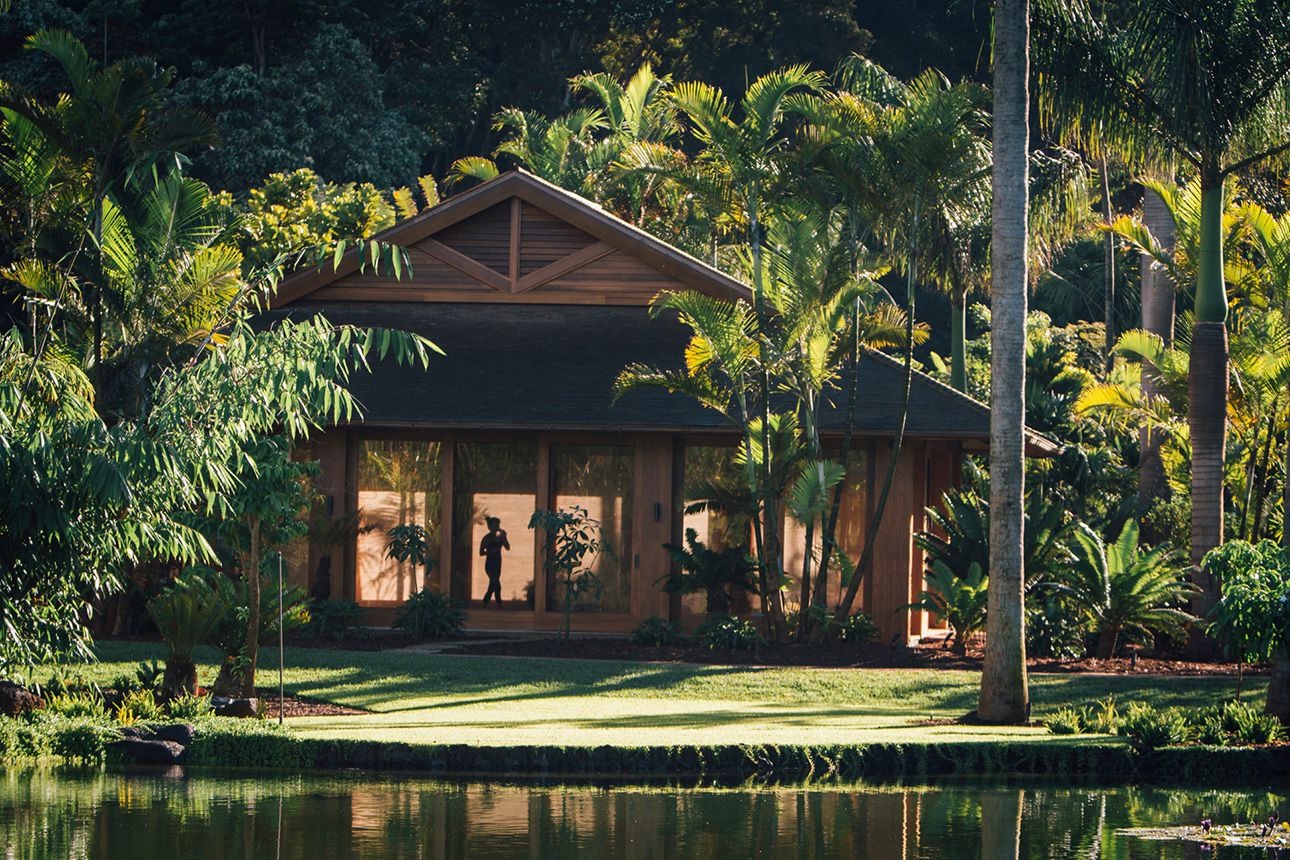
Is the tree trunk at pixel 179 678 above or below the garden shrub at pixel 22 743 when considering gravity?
above

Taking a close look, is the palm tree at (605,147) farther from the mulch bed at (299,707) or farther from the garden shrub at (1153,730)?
the garden shrub at (1153,730)

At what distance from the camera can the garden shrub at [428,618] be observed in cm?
2256

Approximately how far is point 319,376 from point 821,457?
8.39 meters

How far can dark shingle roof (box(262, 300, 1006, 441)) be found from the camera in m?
22.6

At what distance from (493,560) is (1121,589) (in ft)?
27.1

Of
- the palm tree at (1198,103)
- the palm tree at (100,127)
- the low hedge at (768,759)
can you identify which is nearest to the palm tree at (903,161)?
the palm tree at (1198,103)

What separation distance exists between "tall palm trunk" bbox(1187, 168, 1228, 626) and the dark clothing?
9032 millimetres

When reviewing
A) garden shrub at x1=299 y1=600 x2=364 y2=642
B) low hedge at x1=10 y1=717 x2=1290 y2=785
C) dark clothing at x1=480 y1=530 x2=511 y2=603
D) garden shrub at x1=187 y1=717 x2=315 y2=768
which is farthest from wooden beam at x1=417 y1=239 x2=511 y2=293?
garden shrub at x1=187 y1=717 x2=315 y2=768

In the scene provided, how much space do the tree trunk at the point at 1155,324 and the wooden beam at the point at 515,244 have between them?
10343 millimetres

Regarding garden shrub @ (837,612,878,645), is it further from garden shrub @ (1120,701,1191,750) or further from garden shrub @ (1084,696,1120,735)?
garden shrub @ (1120,701,1191,750)

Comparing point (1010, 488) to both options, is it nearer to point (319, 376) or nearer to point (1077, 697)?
point (1077, 697)

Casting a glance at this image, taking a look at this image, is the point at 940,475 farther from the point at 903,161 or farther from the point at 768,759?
the point at 768,759

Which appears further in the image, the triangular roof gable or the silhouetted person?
the triangular roof gable

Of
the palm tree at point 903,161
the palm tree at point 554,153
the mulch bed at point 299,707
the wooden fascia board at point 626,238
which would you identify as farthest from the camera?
the palm tree at point 554,153
